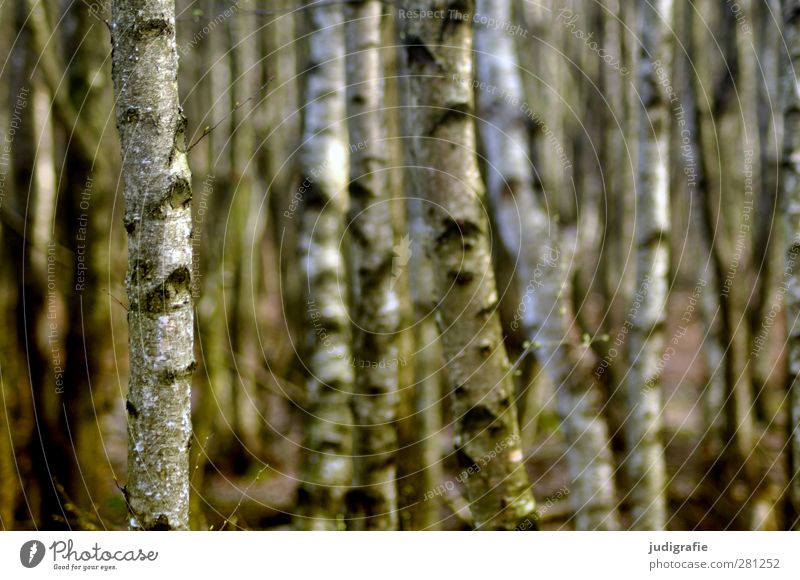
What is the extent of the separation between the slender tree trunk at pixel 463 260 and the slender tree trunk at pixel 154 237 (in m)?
1.29

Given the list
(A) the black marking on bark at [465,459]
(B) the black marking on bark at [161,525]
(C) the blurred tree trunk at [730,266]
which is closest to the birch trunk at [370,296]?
(A) the black marking on bark at [465,459]

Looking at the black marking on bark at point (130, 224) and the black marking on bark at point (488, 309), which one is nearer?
the black marking on bark at point (130, 224)

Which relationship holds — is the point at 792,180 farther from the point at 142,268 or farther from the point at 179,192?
the point at 142,268

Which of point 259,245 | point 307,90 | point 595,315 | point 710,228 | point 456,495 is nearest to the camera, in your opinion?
point 307,90

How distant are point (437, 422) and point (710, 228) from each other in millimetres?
2647

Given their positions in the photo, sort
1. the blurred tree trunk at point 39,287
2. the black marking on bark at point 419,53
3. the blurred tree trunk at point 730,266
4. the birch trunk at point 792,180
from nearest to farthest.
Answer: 1. the black marking on bark at point 419,53
2. the birch trunk at point 792,180
3. the blurred tree trunk at point 39,287
4. the blurred tree trunk at point 730,266

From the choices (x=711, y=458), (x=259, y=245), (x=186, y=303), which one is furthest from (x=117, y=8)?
(x=259, y=245)

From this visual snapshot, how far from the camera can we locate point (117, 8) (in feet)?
8.64

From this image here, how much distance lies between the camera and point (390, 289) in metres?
4.67

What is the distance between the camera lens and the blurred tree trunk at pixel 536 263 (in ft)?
12.9

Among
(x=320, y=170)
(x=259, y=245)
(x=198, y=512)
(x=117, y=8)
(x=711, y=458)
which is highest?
(x=259, y=245)

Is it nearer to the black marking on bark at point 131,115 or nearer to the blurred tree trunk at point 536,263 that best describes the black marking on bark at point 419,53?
the blurred tree trunk at point 536,263

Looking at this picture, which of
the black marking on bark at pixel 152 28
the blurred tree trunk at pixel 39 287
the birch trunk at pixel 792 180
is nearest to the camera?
the black marking on bark at pixel 152 28

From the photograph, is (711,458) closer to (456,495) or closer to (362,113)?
(456,495)
